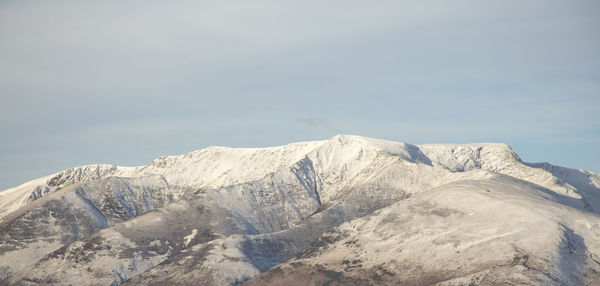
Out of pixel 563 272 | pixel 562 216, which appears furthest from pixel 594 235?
pixel 563 272

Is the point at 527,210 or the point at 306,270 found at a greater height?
the point at 527,210

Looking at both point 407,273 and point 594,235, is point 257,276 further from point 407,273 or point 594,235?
point 594,235

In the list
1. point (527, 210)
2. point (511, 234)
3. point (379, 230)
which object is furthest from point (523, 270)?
point (379, 230)

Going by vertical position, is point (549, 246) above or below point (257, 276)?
above

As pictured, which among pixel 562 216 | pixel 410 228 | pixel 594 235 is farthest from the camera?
pixel 410 228

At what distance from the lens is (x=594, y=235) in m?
167

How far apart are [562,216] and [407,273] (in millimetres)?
47491

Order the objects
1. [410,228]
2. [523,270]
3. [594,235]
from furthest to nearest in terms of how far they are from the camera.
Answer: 1. [410,228]
2. [594,235]
3. [523,270]

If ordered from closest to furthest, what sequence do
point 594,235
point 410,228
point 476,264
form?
1. point 476,264
2. point 594,235
3. point 410,228

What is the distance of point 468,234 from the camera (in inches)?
6929

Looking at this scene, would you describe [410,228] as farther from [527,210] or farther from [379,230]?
[527,210]

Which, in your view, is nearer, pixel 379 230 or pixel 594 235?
pixel 594 235

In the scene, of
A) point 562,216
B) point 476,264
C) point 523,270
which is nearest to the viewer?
point 523,270

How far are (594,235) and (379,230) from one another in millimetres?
59909
